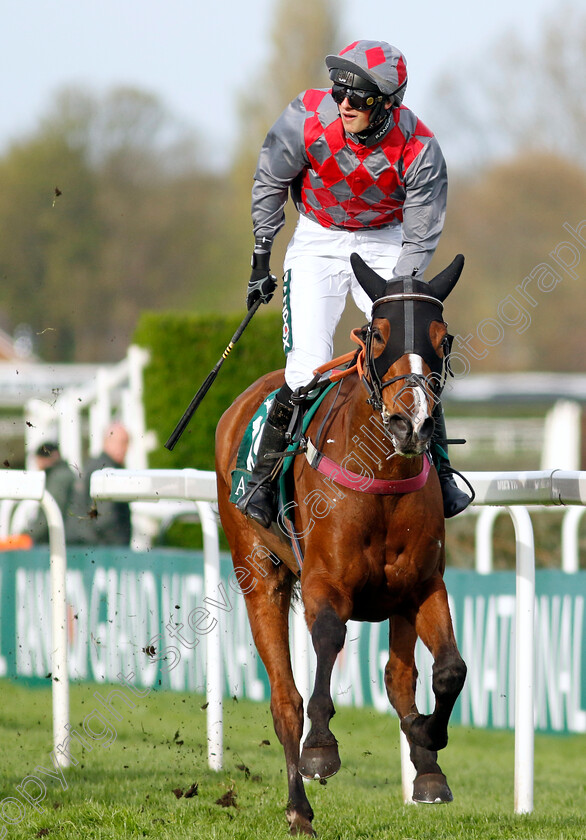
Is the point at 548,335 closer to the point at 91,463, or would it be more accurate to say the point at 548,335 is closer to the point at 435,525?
the point at 91,463

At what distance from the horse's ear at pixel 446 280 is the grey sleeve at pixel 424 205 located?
0.28 m

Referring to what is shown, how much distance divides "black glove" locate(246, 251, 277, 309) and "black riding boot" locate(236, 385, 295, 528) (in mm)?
420

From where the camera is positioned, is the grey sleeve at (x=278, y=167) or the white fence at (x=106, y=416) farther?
the white fence at (x=106, y=416)

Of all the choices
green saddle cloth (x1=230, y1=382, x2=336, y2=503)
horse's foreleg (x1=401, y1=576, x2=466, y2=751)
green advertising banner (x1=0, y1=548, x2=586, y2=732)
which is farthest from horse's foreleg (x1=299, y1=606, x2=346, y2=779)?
green advertising banner (x1=0, y1=548, x2=586, y2=732)

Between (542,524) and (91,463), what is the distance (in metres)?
4.87

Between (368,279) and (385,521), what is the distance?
0.73m

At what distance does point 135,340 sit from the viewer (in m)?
10.2

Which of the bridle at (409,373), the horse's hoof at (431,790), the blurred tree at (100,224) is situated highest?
the blurred tree at (100,224)

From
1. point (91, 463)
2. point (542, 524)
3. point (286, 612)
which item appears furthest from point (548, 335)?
point (286, 612)

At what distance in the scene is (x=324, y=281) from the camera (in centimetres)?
419

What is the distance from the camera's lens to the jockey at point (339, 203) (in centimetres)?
383

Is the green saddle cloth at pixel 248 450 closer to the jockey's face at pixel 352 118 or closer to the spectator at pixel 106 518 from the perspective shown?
the jockey's face at pixel 352 118

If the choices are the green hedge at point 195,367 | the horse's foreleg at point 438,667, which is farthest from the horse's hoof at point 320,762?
the green hedge at point 195,367

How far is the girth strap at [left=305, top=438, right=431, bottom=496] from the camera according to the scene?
3525 millimetres
